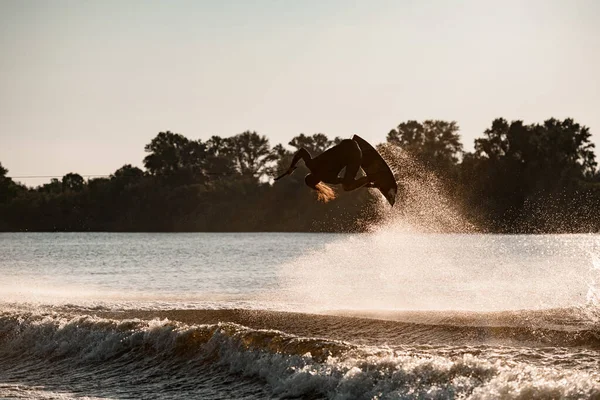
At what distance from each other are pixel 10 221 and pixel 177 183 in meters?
32.8

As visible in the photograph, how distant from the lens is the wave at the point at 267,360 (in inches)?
486

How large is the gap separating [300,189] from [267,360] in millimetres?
114763

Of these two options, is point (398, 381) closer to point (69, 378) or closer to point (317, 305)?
point (69, 378)

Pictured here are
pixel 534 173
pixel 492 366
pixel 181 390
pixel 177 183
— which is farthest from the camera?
pixel 177 183

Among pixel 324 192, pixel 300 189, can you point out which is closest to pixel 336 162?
pixel 324 192

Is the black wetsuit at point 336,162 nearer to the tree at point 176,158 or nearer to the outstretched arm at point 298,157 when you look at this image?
the outstretched arm at point 298,157

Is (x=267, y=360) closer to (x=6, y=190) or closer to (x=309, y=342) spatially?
(x=309, y=342)

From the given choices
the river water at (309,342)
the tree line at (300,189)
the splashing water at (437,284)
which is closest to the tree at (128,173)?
the tree line at (300,189)

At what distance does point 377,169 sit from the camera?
15141mm

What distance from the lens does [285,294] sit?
27.9 m

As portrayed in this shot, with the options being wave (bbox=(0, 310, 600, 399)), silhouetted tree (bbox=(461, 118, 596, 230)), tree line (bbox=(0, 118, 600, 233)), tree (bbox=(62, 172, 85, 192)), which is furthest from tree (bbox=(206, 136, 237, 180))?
wave (bbox=(0, 310, 600, 399))

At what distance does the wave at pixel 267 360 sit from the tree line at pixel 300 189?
59.2 m

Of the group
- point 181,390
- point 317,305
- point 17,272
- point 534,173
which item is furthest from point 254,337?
point 534,173

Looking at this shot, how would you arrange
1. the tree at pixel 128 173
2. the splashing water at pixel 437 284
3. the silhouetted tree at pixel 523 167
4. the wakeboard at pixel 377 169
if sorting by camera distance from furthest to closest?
1. the tree at pixel 128 173
2. the silhouetted tree at pixel 523 167
3. the splashing water at pixel 437 284
4. the wakeboard at pixel 377 169
